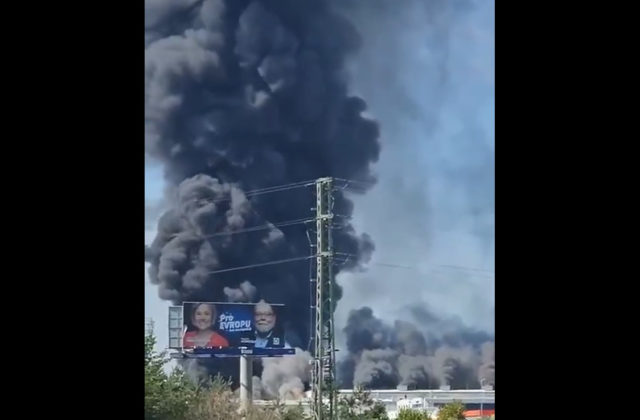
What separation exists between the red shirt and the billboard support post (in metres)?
0.16

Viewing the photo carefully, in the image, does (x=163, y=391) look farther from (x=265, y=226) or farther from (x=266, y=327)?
(x=265, y=226)

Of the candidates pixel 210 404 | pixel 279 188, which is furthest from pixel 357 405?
pixel 279 188

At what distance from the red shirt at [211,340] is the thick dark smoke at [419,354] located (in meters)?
0.76

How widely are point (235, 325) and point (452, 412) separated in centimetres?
142

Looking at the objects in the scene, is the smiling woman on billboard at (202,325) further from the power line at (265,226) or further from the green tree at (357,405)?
the green tree at (357,405)

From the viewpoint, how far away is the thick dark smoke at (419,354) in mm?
4727

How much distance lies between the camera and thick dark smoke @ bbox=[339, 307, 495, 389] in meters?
4.73

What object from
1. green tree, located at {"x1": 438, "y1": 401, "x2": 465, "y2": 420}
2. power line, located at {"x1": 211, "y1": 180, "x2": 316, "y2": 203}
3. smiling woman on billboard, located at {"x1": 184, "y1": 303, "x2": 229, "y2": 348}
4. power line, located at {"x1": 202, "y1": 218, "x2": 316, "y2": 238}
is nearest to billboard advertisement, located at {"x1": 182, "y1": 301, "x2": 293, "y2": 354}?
smiling woman on billboard, located at {"x1": 184, "y1": 303, "x2": 229, "y2": 348}
